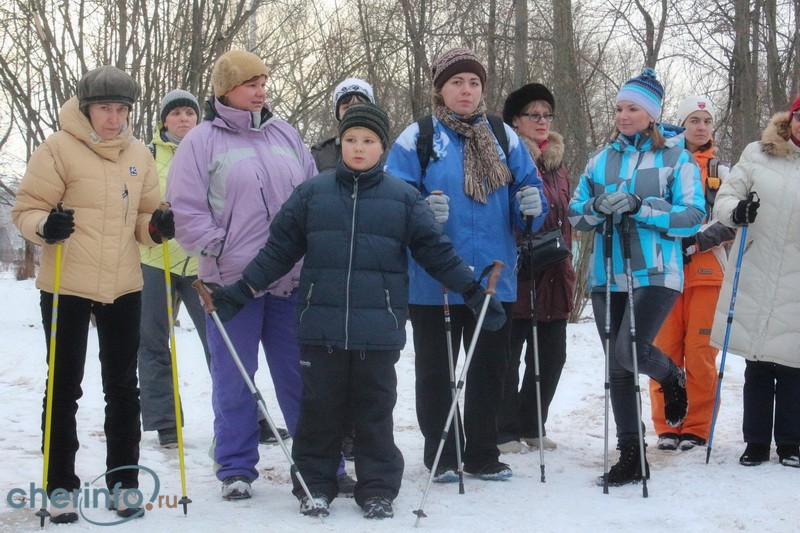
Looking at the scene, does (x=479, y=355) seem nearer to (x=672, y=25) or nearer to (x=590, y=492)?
(x=590, y=492)

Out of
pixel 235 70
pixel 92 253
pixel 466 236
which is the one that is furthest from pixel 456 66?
pixel 92 253

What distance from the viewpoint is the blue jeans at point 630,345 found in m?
4.51

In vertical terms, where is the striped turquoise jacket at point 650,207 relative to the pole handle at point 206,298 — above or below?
above

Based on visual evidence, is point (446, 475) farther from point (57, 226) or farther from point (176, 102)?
point (176, 102)

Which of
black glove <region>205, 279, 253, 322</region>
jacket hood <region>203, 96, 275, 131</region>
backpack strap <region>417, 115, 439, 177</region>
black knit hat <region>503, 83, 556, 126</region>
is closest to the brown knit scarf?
backpack strap <region>417, 115, 439, 177</region>

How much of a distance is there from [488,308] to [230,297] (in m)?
1.24

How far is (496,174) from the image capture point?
450 cm

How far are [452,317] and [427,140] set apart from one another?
958 millimetres

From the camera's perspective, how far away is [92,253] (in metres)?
3.78

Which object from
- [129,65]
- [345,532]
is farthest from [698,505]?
[129,65]

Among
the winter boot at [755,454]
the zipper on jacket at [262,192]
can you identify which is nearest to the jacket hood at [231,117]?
the zipper on jacket at [262,192]

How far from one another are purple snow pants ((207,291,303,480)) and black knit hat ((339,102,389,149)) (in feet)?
2.96

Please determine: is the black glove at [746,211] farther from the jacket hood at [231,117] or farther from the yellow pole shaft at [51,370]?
the yellow pole shaft at [51,370]

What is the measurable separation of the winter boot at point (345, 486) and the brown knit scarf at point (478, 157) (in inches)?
62.2
